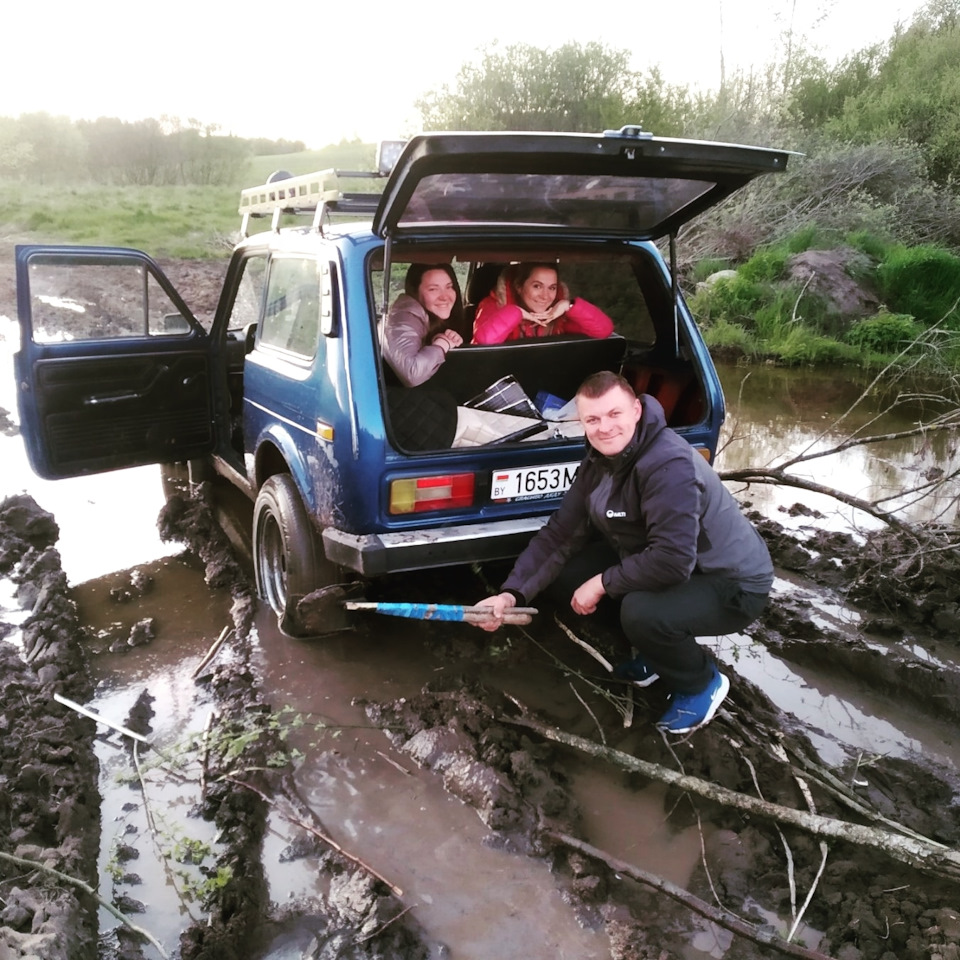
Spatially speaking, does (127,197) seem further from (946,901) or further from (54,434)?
(946,901)

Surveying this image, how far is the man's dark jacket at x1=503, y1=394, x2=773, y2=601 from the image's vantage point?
8.57ft

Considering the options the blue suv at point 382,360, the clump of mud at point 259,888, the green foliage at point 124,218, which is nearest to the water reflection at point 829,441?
the blue suv at point 382,360

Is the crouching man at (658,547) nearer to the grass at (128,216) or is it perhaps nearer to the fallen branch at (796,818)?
the fallen branch at (796,818)

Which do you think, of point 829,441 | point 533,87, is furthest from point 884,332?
point 533,87

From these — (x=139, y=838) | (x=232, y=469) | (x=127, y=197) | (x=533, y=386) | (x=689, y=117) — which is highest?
(x=689, y=117)

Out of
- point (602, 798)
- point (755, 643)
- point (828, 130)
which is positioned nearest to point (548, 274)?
point (755, 643)

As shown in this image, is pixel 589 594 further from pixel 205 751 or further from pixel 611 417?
pixel 205 751

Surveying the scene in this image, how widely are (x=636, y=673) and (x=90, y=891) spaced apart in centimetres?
215

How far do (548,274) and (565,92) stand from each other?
20683 mm

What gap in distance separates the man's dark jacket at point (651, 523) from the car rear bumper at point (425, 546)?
0.49 feet

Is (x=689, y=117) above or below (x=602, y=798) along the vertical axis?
above

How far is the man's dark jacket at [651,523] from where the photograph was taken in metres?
2.61

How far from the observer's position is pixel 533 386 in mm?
3781

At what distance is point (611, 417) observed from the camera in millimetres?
2637
